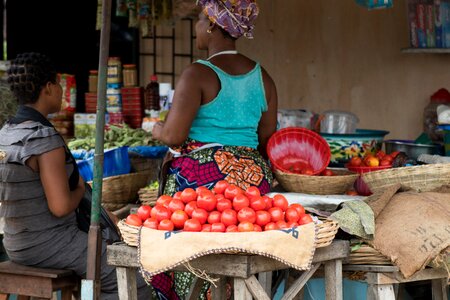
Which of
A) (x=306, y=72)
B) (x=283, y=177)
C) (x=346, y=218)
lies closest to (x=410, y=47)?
(x=306, y=72)

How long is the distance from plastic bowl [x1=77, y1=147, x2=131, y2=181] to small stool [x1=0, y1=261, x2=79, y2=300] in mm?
1308

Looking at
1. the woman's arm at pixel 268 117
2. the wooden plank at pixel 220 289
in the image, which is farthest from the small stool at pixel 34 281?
the woman's arm at pixel 268 117

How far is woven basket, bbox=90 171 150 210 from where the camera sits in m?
5.19

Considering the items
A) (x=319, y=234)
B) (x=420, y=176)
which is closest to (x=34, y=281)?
(x=319, y=234)

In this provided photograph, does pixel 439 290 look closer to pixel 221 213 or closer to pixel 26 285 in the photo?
pixel 221 213

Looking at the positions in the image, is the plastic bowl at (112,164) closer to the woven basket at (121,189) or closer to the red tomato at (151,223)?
the woven basket at (121,189)

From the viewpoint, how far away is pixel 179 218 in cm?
318

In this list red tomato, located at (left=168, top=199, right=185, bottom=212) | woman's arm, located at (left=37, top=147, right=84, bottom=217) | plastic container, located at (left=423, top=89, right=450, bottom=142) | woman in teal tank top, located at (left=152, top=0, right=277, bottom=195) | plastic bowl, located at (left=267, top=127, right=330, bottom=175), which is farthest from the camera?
plastic container, located at (left=423, top=89, right=450, bottom=142)

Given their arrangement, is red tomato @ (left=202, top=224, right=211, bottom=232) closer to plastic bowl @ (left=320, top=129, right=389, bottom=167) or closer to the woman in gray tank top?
the woman in gray tank top

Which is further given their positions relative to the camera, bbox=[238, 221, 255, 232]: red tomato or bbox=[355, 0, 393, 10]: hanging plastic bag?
bbox=[355, 0, 393, 10]: hanging plastic bag

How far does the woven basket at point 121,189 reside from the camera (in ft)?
17.0

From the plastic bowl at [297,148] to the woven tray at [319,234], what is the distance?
113 cm

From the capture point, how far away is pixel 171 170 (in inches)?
163

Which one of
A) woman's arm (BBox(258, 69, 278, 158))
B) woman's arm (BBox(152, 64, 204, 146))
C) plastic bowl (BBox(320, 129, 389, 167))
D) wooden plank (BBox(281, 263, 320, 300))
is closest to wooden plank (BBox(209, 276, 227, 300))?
wooden plank (BBox(281, 263, 320, 300))
